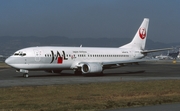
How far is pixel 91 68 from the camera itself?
126ft

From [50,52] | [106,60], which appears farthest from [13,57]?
[106,60]

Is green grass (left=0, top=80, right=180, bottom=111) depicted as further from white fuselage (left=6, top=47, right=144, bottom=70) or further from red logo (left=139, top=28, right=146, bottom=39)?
red logo (left=139, top=28, right=146, bottom=39)

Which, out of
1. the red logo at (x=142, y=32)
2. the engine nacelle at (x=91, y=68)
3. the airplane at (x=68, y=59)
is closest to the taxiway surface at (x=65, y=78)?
the engine nacelle at (x=91, y=68)

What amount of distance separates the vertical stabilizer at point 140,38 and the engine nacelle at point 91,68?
10.5 metres

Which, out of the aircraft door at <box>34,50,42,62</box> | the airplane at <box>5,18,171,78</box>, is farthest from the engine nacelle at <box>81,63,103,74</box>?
the aircraft door at <box>34,50,42,62</box>

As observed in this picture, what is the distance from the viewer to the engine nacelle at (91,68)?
126ft

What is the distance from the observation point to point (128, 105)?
1568 centimetres

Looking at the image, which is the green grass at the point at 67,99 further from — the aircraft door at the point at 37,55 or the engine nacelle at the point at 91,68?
the engine nacelle at the point at 91,68

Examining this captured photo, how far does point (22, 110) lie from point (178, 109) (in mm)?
5943

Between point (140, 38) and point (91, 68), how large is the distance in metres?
13.5

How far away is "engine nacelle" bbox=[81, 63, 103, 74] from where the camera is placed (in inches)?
1512

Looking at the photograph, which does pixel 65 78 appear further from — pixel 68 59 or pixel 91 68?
pixel 68 59

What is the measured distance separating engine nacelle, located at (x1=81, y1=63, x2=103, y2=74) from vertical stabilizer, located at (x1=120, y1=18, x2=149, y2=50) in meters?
10.5

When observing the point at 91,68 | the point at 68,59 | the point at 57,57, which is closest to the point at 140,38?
the point at 91,68
